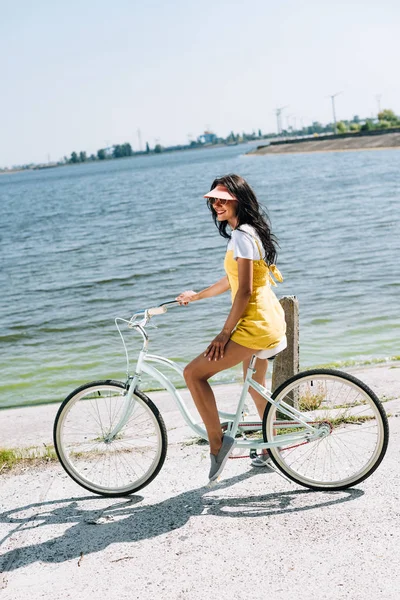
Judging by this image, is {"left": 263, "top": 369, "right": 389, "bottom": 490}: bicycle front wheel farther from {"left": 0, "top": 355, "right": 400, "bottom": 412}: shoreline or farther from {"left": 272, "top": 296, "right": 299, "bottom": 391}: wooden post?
A: {"left": 0, "top": 355, "right": 400, "bottom": 412}: shoreline

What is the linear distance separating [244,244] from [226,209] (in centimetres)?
33

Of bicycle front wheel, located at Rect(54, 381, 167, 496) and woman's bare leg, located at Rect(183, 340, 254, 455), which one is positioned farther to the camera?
bicycle front wheel, located at Rect(54, 381, 167, 496)

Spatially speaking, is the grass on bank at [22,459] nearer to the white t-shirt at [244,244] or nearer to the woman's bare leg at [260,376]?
the woman's bare leg at [260,376]

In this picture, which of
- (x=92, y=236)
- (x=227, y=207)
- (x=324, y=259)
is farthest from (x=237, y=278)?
(x=92, y=236)

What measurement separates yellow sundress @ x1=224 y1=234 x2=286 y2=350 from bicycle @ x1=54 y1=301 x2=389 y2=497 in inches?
8.7

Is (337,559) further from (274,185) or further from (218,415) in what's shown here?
(274,185)

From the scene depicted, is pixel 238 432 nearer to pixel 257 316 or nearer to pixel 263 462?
pixel 263 462

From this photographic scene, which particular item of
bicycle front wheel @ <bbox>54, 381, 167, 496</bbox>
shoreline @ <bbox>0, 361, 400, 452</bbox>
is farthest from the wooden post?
bicycle front wheel @ <bbox>54, 381, 167, 496</bbox>

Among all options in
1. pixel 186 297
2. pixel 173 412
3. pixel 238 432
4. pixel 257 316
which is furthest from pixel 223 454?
pixel 173 412

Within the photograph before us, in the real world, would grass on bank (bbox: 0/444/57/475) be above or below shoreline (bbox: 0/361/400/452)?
above

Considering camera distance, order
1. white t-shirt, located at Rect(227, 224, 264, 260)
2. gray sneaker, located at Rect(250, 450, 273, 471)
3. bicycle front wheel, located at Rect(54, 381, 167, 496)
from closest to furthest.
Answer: white t-shirt, located at Rect(227, 224, 264, 260) < bicycle front wheel, located at Rect(54, 381, 167, 496) < gray sneaker, located at Rect(250, 450, 273, 471)

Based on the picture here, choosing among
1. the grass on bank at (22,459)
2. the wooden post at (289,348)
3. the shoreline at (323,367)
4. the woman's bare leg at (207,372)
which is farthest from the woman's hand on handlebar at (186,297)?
the shoreline at (323,367)

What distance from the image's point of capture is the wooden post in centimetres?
605

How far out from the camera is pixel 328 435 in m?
4.76
